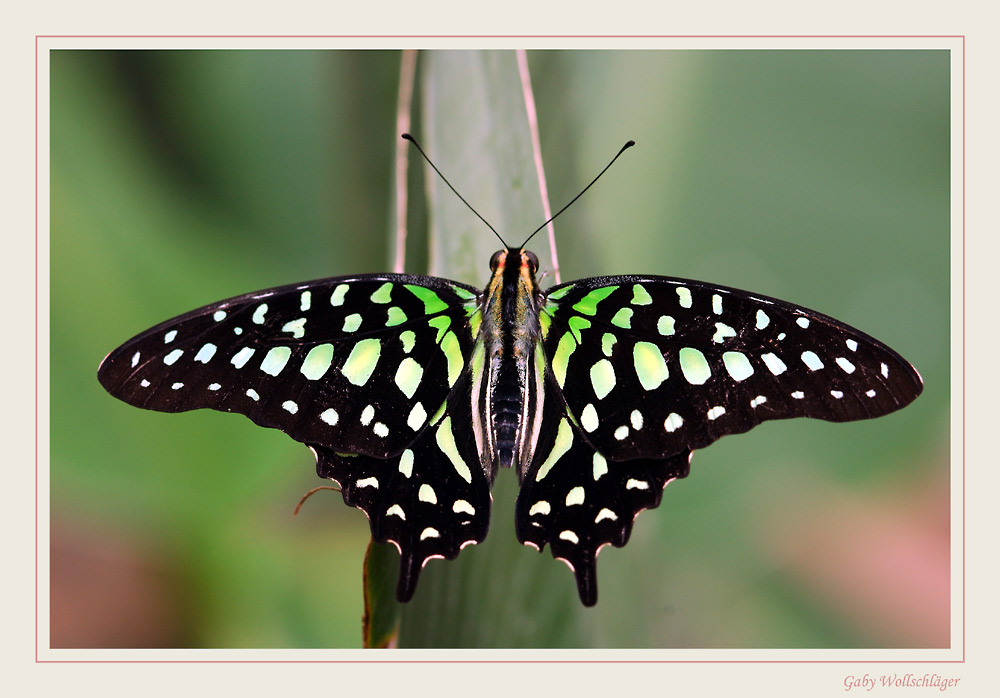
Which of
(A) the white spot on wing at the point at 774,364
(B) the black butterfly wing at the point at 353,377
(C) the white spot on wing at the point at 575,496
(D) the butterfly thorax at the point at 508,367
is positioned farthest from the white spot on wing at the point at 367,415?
(A) the white spot on wing at the point at 774,364

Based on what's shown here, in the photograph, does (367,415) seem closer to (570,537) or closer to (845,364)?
(570,537)

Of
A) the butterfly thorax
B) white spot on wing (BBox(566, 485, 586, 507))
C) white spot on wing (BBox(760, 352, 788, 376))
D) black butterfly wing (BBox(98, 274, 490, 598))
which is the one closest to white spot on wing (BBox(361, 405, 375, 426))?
black butterfly wing (BBox(98, 274, 490, 598))

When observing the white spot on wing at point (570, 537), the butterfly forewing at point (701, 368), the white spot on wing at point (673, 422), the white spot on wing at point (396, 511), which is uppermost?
the butterfly forewing at point (701, 368)

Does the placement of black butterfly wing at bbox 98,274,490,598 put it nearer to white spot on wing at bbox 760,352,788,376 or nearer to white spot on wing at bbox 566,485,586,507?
white spot on wing at bbox 566,485,586,507

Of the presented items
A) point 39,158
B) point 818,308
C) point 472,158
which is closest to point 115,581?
point 39,158

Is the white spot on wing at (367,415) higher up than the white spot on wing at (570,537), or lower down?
higher up

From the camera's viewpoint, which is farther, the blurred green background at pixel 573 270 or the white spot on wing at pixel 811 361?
the blurred green background at pixel 573 270

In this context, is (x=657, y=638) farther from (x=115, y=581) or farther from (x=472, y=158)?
(x=115, y=581)

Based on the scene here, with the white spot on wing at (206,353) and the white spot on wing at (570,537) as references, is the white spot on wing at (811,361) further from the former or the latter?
the white spot on wing at (206,353)
